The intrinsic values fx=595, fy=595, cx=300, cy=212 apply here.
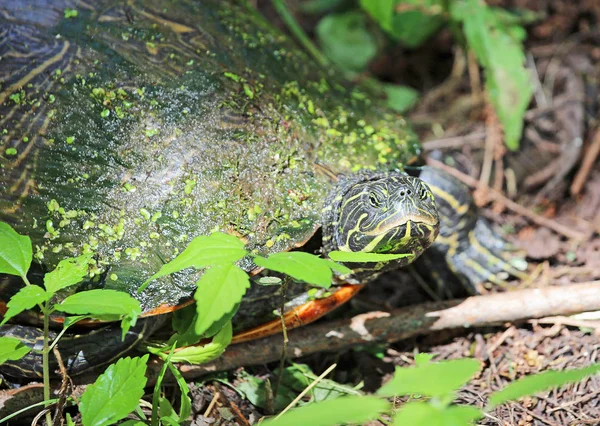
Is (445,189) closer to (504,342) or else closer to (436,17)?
(504,342)

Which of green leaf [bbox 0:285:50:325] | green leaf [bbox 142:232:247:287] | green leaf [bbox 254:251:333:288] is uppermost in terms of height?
green leaf [bbox 142:232:247:287]

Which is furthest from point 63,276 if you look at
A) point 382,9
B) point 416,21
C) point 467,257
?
point 416,21

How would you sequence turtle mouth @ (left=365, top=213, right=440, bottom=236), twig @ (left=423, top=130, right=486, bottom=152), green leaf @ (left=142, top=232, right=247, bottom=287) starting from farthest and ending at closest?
twig @ (left=423, top=130, right=486, bottom=152) → turtle mouth @ (left=365, top=213, right=440, bottom=236) → green leaf @ (left=142, top=232, right=247, bottom=287)

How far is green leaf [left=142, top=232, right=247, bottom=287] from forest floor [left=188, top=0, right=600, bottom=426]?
3.93 feet

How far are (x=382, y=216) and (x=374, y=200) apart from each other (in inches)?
4.8

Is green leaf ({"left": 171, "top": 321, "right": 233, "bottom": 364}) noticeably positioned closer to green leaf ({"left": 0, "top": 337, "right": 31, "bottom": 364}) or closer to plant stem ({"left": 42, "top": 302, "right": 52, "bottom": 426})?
plant stem ({"left": 42, "top": 302, "right": 52, "bottom": 426})

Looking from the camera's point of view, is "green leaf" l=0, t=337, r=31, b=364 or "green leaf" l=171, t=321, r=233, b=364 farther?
"green leaf" l=171, t=321, r=233, b=364

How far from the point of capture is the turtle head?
2959 millimetres

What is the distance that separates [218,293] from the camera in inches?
89.9

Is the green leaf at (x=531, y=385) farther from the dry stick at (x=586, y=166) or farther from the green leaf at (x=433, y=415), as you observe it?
the dry stick at (x=586, y=166)

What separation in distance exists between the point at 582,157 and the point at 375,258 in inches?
122

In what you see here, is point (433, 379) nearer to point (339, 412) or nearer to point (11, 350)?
point (339, 412)

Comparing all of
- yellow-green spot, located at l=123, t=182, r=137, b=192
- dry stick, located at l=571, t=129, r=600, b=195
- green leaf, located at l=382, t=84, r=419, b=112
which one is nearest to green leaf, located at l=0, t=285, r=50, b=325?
yellow-green spot, located at l=123, t=182, r=137, b=192

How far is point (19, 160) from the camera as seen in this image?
10.4 feet
